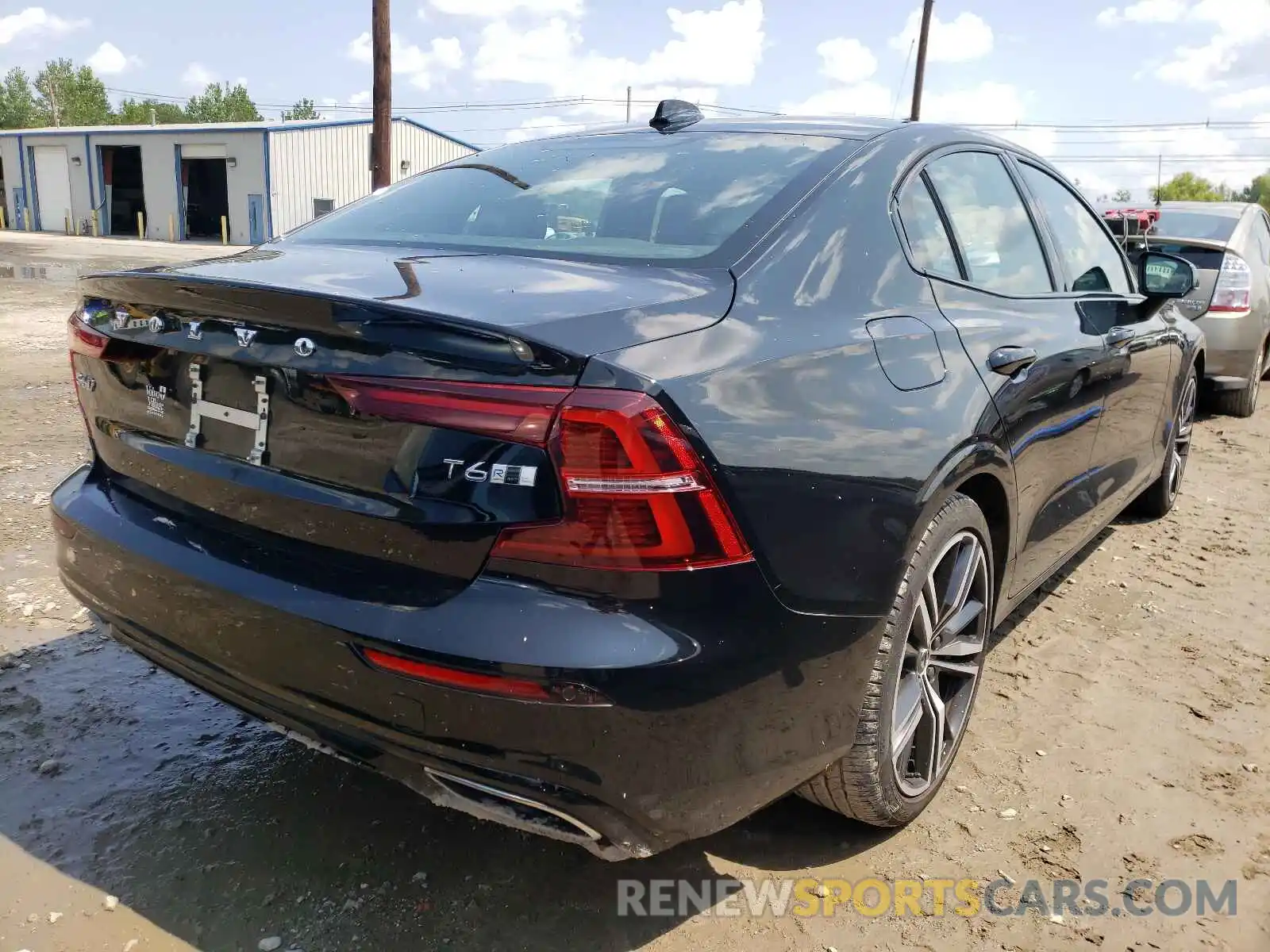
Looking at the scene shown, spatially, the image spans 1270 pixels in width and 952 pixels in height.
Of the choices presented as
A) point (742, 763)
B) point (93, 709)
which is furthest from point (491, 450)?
point (93, 709)

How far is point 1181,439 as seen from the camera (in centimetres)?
502

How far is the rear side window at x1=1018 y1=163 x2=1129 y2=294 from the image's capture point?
3354mm

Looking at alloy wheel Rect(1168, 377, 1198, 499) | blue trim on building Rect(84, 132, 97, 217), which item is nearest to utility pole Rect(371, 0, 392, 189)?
alloy wheel Rect(1168, 377, 1198, 499)

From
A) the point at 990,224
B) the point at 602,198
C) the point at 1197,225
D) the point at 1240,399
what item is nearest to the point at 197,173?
the point at 1197,225

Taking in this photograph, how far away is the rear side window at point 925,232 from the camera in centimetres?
249

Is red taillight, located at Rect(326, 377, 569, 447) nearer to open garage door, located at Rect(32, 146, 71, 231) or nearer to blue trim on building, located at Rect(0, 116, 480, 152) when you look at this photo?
blue trim on building, located at Rect(0, 116, 480, 152)

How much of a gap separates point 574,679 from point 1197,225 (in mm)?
7940

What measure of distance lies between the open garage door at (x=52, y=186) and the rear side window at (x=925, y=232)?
46.4m

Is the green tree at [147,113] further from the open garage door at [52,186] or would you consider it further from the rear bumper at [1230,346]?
the rear bumper at [1230,346]

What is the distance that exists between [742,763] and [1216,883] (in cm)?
130

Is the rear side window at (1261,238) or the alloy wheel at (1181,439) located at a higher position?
the rear side window at (1261,238)

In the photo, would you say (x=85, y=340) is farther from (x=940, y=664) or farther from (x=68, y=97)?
(x=68, y=97)

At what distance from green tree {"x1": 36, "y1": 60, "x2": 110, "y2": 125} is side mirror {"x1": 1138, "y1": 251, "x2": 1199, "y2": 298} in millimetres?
100037

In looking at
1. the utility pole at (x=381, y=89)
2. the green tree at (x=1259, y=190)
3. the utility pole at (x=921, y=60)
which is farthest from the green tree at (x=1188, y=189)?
the utility pole at (x=381, y=89)
